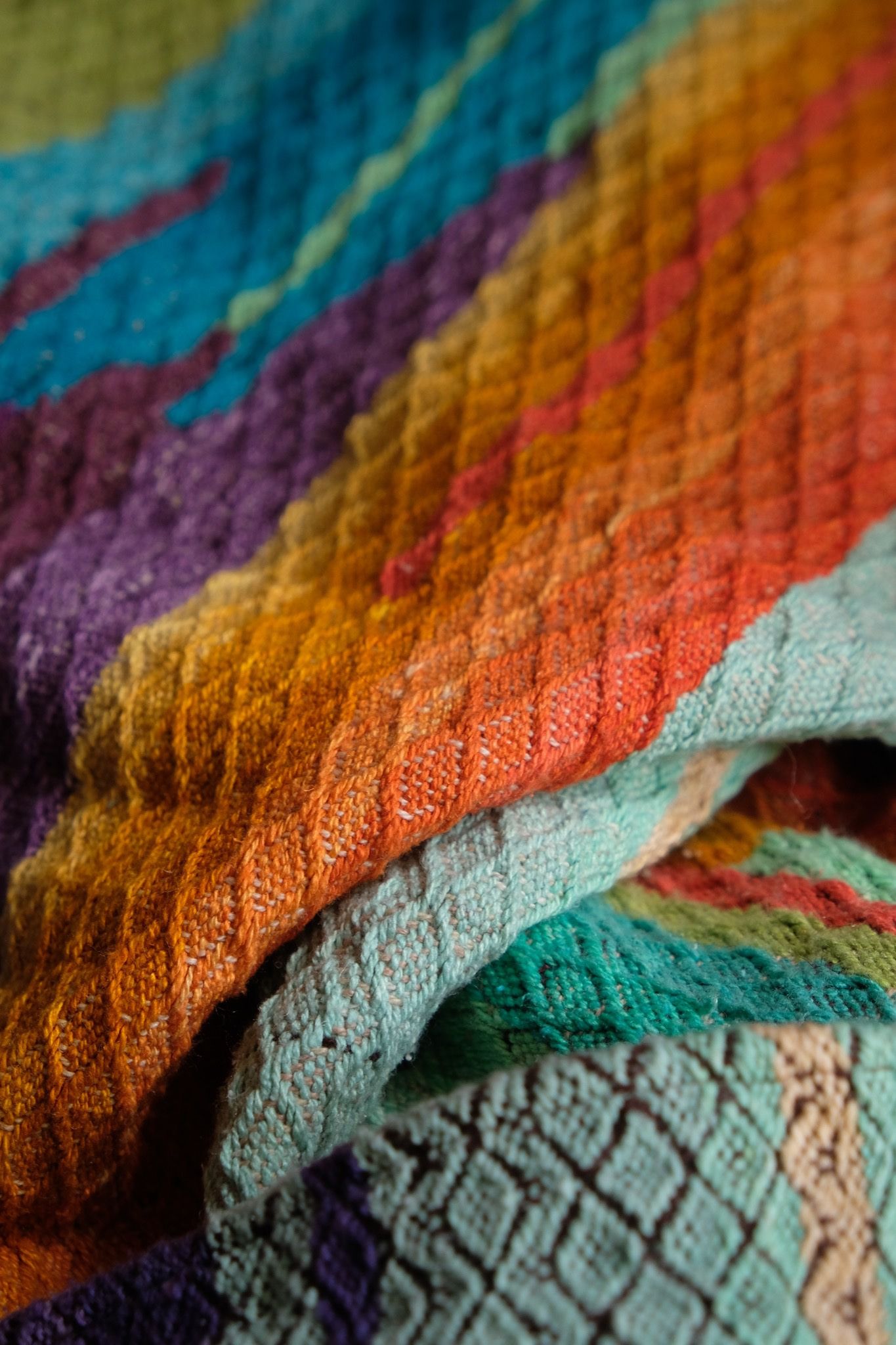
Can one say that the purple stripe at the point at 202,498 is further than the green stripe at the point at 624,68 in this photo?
No

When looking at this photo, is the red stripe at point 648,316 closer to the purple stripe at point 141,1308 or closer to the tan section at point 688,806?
the tan section at point 688,806

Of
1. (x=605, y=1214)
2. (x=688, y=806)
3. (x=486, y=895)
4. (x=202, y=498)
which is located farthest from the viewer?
(x=202, y=498)

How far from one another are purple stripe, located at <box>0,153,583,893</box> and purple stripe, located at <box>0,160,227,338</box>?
173mm

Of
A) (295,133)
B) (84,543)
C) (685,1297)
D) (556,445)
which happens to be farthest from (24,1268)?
(295,133)

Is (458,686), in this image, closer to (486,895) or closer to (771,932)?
(486,895)

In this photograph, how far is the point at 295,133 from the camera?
0.98 metres

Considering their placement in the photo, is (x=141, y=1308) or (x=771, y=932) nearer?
(x=141, y=1308)

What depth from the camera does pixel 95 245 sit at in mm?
906

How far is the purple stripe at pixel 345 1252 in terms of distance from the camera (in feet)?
1.38

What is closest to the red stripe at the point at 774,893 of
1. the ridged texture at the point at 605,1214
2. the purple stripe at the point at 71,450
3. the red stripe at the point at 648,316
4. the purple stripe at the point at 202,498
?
the ridged texture at the point at 605,1214

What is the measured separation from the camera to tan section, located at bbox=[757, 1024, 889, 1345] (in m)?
0.42

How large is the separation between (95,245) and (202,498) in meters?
0.30

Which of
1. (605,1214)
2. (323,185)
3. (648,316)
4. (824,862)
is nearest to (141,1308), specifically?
(605,1214)

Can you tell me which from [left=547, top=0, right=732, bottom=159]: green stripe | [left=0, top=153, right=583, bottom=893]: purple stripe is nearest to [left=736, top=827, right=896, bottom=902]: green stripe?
[left=0, top=153, right=583, bottom=893]: purple stripe
